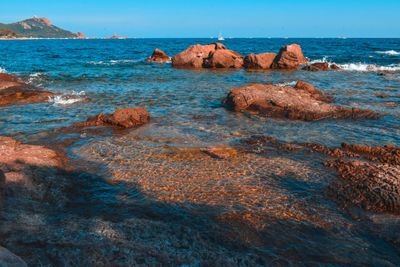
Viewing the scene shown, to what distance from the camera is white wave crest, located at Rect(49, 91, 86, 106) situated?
692 inches

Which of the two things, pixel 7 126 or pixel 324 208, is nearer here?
pixel 324 208

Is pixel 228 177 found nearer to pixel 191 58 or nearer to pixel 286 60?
pixel 286 60

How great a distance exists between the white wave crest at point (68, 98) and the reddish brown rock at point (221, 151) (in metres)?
10.0

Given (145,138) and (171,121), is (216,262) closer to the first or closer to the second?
(145,138)

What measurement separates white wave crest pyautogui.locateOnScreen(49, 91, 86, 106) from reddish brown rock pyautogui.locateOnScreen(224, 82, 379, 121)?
7.54m

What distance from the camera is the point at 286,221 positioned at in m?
6.20

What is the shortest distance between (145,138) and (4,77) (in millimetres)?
15284

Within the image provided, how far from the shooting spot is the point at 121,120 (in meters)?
12.7

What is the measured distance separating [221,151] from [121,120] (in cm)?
447

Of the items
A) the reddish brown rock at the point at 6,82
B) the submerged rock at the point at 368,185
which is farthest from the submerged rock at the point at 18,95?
the submerged rock at the point at 368,185

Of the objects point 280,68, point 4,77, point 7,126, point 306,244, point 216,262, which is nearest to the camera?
point 216,262

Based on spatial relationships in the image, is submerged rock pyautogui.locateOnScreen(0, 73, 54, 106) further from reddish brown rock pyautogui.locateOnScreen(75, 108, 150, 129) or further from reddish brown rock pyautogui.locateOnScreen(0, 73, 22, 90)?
reddish brown rock pyautogui.locateOnScreen(75, 108, 150, 129)

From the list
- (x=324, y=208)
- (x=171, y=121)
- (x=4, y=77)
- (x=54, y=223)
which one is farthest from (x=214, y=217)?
(x=4, y=77)

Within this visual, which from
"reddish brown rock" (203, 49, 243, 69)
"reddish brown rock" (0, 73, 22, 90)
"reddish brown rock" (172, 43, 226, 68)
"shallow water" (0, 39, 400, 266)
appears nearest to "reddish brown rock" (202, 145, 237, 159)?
"shallow water" (0, 39, 400, 266)
